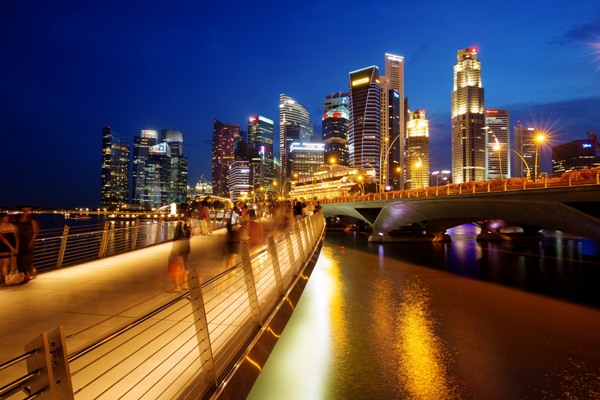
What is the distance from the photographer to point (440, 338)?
16.2m

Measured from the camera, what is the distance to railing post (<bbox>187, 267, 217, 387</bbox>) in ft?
13.9

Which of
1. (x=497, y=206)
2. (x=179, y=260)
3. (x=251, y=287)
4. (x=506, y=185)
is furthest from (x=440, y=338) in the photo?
(x=497, y=206)

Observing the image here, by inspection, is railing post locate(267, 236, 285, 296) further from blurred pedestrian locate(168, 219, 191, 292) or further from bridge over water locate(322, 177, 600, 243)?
bridge over water locate(322, 177, 600, 243)

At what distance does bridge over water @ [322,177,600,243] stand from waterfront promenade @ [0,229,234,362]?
27.1 metres

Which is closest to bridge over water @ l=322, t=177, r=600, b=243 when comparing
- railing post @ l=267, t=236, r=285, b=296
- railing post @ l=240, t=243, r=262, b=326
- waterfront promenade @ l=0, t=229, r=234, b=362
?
railing post @ l=267, t=236, r=285, b=296

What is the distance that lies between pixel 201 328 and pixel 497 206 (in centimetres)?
3923

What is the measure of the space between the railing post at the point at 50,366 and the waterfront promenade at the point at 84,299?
1.05 metres

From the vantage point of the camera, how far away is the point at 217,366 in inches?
193

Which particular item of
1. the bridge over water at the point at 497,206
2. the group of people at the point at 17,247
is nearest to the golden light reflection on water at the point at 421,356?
the group of people at the point at 17,247

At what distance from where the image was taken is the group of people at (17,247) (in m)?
9.51

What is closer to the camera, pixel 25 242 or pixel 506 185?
pixel 25 242

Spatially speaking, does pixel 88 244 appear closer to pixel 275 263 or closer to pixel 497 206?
pixel 275 263

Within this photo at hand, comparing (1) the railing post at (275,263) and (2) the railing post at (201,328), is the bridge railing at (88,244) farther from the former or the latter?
(2) the railing post at (201,328)

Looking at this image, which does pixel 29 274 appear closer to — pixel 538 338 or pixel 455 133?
pixel 538 338
